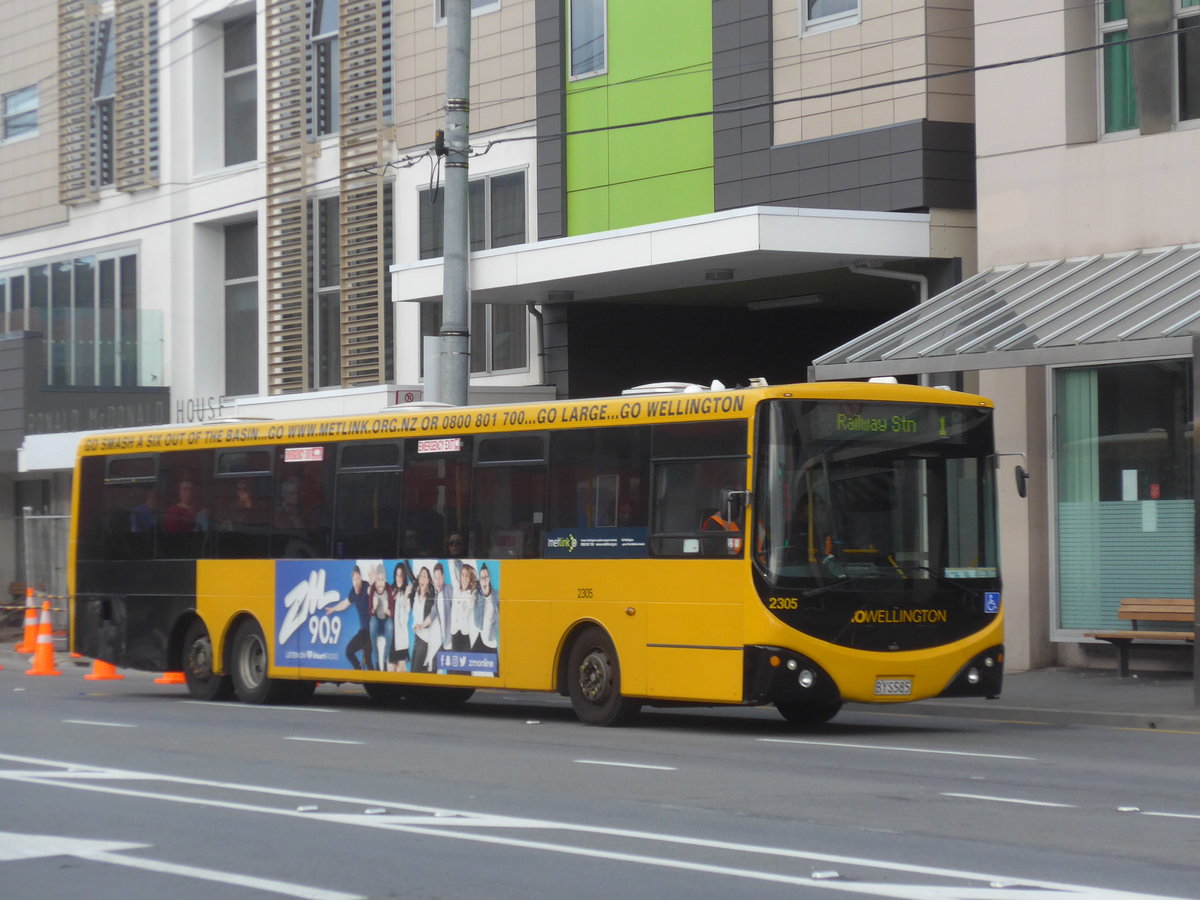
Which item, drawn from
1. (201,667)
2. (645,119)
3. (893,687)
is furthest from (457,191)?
(893,687)

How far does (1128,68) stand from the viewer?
20.7 m

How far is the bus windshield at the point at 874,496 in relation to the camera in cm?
1465

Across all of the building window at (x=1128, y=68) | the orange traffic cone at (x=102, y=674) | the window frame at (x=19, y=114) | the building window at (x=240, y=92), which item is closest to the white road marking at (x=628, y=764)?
the building window at (x=1128, y=68)

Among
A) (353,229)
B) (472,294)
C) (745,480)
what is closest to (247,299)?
(353,229)

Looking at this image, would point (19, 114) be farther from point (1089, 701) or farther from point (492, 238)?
point (1089, 701)

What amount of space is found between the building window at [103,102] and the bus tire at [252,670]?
751 inches

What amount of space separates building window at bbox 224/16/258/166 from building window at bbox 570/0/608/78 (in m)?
9.51

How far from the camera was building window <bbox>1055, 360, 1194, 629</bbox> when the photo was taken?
773 inches

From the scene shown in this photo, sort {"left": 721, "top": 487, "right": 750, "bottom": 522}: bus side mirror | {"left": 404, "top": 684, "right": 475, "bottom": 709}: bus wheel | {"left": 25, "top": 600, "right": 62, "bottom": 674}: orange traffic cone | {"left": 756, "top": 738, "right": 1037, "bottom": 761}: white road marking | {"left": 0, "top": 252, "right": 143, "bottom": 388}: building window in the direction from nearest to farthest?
{"left": 756, "top": 738, "right": 1037, "bottom": 761}: white road marking → {"left": 721, "top": 487, "right": 750, "bottom": 522}: bus side mirror → {"left": 404, "top": 684, "right": 475, "bottom": 709}: bus wheel → {"left": 25, "top": 600, "right": 62, "bottom": 674}: orange traffic cone → {"left": 0, "top": 252, "right": 143, "bottom": 388}: building window

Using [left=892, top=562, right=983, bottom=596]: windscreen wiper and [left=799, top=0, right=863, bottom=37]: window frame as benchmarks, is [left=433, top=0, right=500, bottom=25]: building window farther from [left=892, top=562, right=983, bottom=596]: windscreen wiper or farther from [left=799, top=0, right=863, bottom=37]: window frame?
[left=892, top=562, right=983, bottom=596]: windscreen wiper

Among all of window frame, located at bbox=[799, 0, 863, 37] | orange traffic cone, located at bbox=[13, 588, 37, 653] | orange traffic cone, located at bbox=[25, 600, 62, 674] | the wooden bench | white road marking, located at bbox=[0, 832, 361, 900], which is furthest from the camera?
orange traffic cone, located at bbox=[13, 588, 37, 653]

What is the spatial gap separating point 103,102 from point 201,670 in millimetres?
19774

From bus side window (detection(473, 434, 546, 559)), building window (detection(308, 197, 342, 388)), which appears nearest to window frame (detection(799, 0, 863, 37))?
bus side window (detection(473, 434, 546, 559))

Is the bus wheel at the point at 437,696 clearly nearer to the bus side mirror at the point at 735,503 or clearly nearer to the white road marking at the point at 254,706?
the white road marking at the point at 254,706
